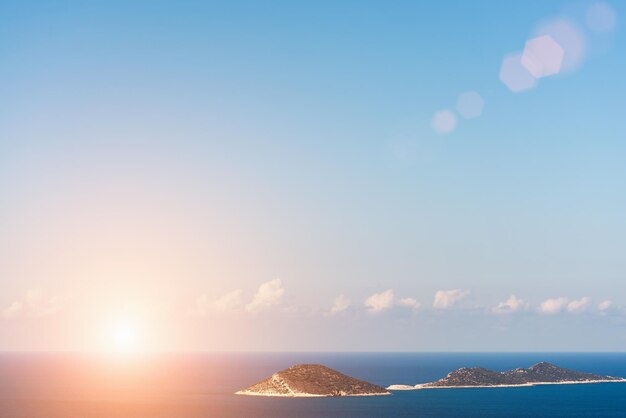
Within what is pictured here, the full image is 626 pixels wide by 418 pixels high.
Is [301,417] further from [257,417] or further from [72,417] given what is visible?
[72,417]

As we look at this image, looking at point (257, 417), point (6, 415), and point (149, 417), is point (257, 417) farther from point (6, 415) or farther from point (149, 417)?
point (6, 415)

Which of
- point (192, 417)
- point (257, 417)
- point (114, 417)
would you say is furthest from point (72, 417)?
point (257, 417)

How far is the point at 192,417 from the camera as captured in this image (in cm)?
19575

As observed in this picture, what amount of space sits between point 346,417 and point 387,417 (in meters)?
11.9

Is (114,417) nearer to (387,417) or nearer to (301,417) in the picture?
(301,417)

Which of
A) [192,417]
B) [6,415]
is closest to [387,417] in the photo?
[192,417]

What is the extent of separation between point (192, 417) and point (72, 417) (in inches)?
1294

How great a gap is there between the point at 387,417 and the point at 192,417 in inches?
2062

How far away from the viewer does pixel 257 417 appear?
640ft

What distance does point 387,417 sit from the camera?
655ft

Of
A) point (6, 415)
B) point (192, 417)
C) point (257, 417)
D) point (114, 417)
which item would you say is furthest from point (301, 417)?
point (6, 415)

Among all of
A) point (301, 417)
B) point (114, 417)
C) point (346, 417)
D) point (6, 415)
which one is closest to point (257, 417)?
point (301, 417)

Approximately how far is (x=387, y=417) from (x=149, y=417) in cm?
6380

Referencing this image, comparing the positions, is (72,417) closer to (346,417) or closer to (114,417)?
(114,417)
